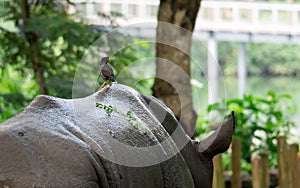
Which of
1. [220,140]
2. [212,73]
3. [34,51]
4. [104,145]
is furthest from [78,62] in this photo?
[104,145]

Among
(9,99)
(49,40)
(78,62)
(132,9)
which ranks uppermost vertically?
(49,40)

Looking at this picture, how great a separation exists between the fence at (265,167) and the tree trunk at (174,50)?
2.47 feet

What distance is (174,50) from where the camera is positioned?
565 cm

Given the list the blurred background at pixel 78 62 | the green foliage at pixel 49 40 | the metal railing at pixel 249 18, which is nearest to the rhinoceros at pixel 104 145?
the blurred background at pixel 78 62

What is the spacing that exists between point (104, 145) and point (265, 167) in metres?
3.84

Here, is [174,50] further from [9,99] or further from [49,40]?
[9,99]

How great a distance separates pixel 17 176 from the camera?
78.2 inches

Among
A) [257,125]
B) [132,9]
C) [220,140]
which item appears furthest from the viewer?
[132,9]

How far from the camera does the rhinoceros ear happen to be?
→ 111 inches

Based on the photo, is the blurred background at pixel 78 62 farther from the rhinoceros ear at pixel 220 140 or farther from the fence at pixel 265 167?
the rhinoceros ear at pixel 220 140

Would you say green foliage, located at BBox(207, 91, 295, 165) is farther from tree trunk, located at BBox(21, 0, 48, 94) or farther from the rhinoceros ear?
the rhinoceros ear

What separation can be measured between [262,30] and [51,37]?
21.0 meters

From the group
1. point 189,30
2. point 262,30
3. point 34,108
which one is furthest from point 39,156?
point 262,30

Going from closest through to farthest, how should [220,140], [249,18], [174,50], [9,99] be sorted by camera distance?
[220,140]
[174,50]
[9,99]
[249,18]
